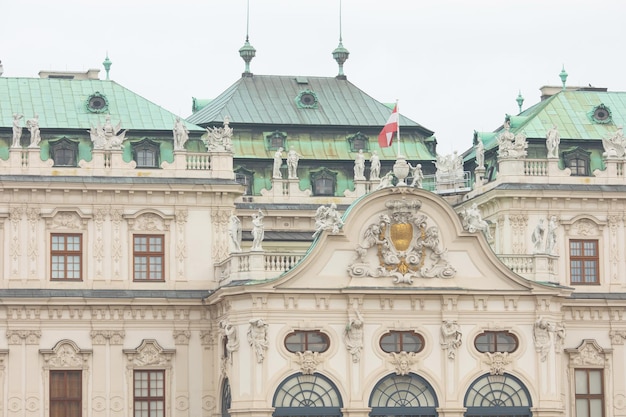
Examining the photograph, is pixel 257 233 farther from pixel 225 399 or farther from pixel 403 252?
pixel 225 399

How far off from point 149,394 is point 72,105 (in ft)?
44.6

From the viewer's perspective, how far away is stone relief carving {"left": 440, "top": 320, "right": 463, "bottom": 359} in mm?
83125

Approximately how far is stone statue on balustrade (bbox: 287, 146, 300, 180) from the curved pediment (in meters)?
9.44

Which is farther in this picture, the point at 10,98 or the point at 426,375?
the point at 10,98

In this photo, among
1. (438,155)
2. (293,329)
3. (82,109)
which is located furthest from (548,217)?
(82,109)

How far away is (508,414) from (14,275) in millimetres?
21510

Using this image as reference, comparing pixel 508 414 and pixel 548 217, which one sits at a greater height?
pixel 548 217

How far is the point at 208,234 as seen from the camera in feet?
290

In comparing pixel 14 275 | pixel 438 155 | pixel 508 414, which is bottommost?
pixel 508 414

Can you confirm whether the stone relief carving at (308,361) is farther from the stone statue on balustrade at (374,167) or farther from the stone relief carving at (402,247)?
the stone statue on balustrade at (374,167)

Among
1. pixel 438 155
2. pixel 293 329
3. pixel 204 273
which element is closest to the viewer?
pixel 293 329

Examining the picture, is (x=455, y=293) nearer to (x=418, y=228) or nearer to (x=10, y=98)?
(x=418, y=228)

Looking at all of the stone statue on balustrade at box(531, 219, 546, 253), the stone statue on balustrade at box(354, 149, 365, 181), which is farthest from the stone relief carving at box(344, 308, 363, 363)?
the stone statue on balustrade at box(354, 149, 365, 181)

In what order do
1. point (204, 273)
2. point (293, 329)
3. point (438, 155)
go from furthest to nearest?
point (438, 155) → point (204, 273) → point (293, 329)
